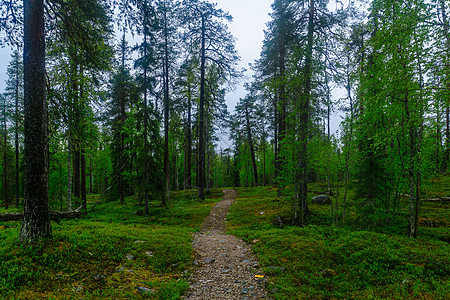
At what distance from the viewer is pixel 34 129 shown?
501 cm

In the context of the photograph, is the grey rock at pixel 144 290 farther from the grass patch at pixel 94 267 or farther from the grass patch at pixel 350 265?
the grass patch at pixel 350 265

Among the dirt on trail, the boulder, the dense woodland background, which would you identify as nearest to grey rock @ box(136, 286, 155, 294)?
the dirt on trail

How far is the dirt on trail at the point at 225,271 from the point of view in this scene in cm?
431

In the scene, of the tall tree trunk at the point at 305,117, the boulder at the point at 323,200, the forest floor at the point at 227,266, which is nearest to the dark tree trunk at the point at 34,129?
the forest floor at the point at 227,266

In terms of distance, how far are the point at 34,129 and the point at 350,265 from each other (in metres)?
9.28

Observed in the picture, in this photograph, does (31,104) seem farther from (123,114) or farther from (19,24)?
(123,114)

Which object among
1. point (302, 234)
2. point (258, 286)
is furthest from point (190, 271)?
point (302, 234)

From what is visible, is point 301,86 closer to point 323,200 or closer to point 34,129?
point 323,200

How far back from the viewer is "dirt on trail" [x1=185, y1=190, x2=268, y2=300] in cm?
431

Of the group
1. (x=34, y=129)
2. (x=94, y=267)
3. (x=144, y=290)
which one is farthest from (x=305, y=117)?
(x=34, y=129)

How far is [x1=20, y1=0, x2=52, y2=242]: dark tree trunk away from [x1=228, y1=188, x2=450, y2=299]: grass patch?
609cm

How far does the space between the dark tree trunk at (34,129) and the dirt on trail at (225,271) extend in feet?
13.7

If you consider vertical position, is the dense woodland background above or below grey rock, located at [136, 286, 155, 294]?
above

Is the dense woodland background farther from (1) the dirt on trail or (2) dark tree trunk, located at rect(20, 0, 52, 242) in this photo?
(1) the dirt on trail
